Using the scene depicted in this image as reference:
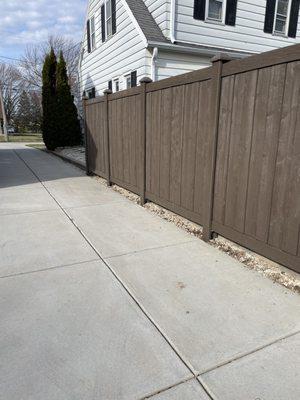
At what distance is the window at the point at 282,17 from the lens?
10164mm

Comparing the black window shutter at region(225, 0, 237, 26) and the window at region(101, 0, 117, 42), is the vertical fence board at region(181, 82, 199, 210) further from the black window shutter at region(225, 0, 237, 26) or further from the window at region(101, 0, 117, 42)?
the window at region(101, 0, 117, 42)

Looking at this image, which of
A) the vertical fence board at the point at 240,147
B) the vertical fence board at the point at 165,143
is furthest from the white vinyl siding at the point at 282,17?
the vertical fence board at the point at 240,147

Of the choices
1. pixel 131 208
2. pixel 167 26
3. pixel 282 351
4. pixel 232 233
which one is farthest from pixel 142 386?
pixel 167 26

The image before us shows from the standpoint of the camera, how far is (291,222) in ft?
9.38

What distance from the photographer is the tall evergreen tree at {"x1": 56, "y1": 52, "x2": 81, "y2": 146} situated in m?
14.4

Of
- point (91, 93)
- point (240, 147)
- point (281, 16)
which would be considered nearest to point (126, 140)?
point (240, 147)

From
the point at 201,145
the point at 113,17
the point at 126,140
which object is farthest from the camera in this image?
the point at 113,17

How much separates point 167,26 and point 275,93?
7031 mm

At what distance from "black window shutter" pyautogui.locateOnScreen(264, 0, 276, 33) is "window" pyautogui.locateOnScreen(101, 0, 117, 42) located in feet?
15.4

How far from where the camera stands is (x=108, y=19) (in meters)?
11.2

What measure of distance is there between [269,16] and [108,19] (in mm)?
5183

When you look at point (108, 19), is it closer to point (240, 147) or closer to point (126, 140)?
point (126, 140)

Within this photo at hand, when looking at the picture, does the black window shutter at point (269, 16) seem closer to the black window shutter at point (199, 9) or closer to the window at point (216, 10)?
the window at point (216, 10)

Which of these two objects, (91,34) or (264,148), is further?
(91,34)
